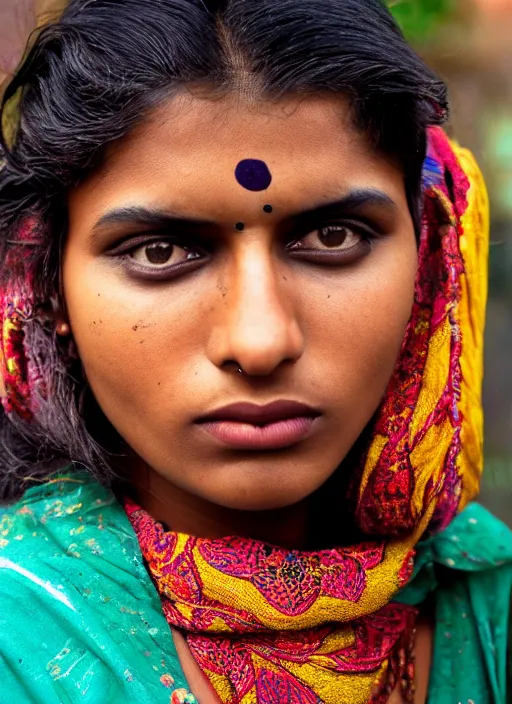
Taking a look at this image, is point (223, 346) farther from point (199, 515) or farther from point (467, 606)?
point (467, 606)

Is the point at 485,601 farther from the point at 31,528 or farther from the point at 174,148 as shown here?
the point at 174,148

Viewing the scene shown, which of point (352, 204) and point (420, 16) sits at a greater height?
point (420, 16)

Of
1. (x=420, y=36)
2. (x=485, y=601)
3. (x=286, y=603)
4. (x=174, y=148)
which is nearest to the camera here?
(x=174, y=148)

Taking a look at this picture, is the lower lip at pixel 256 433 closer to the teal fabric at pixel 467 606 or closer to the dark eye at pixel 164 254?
the dark eye at pixel 164 254

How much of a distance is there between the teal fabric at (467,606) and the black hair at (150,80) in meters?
0.73

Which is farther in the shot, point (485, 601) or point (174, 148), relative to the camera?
Answer: point (485, 601)

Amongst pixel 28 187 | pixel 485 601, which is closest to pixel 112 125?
pixel 28 187

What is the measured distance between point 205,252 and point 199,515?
464mm

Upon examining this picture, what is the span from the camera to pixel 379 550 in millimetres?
1324

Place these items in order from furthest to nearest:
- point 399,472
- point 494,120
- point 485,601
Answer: point 494,120, point 485,601, point 399,472

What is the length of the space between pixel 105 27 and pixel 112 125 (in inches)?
6.9

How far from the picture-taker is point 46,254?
123 centimetres

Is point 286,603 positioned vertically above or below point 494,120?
below

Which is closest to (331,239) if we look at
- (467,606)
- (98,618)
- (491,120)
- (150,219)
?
(150,219)
